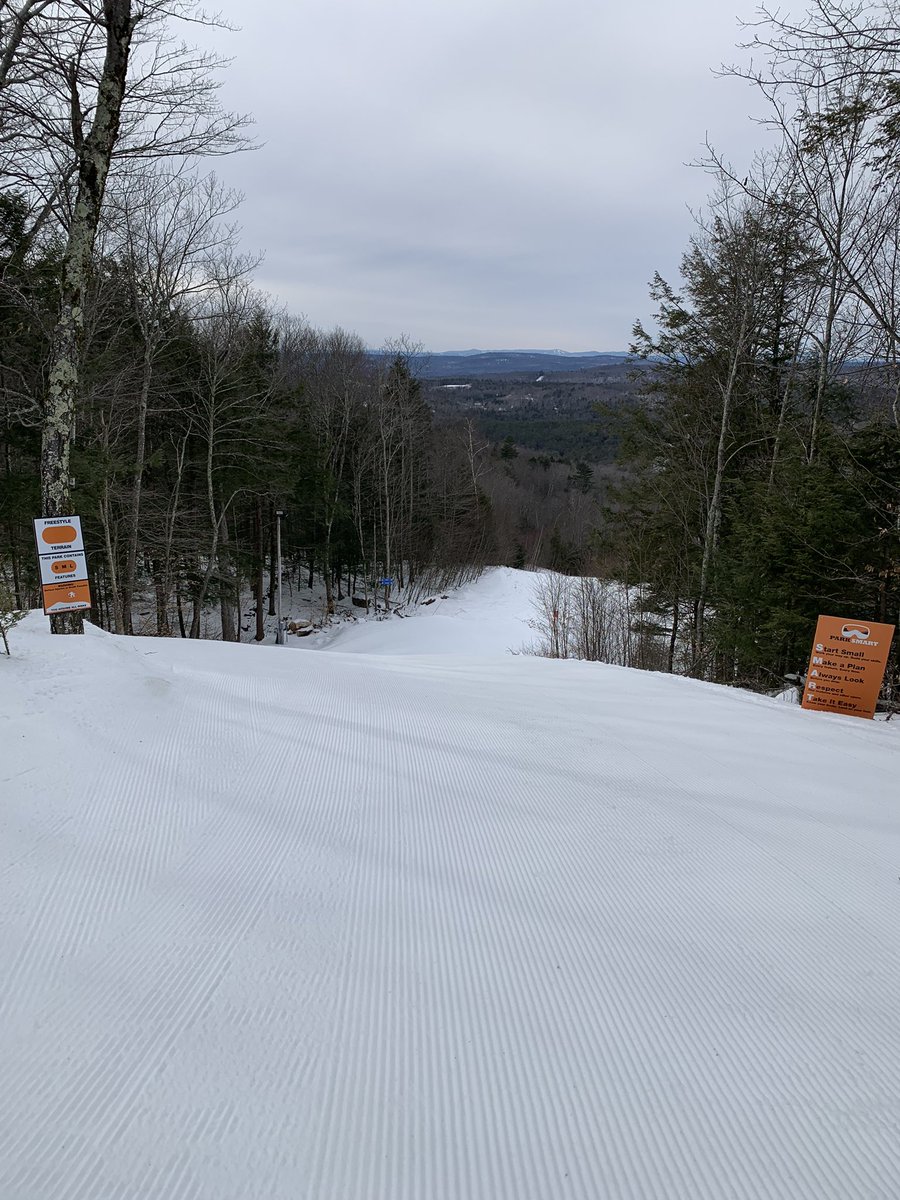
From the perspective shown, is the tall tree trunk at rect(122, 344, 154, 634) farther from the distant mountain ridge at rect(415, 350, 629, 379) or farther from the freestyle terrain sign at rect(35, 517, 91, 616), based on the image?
the distant mountain ridge at rect(415, 350, 629, 379)

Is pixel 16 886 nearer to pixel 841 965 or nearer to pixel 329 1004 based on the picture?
pixel 329 1004

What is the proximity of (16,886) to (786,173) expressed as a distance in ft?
42.9

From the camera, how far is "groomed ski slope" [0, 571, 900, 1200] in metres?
1.49

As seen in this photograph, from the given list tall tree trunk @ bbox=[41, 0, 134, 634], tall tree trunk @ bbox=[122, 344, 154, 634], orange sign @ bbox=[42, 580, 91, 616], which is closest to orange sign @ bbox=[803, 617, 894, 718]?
orange sign @ bbox=[42, 580, 91, 616]

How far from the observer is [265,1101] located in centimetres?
158

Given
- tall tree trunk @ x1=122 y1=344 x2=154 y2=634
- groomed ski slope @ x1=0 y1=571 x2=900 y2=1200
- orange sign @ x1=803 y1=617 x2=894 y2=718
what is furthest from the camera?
tall tree trunk @ x1=122 y1=344 x2=154 y2=634

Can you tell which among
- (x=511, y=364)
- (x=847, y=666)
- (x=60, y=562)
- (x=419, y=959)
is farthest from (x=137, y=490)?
(x=511, y=364)

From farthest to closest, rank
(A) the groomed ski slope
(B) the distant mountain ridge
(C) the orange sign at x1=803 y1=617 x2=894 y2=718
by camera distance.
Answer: (B) the distant mountain ridge → (C) the orange sign at x1=803 y1=617 x2=894 y2=718 → (A) the groomed ski slope

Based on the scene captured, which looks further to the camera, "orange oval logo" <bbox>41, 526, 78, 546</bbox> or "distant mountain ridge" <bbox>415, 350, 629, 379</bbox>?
"distant mountain ridge" <bbox>415, 350, 629, 379</bbox>

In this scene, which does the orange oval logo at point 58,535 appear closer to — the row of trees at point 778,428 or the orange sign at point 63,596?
the orange sign at point 63,596

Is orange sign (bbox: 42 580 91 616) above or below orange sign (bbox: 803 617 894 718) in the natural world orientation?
above

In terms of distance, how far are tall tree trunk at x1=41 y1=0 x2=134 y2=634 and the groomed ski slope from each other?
2.57 m

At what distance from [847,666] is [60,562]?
6416mm

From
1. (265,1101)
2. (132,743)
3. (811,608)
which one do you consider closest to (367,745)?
(132,743)
